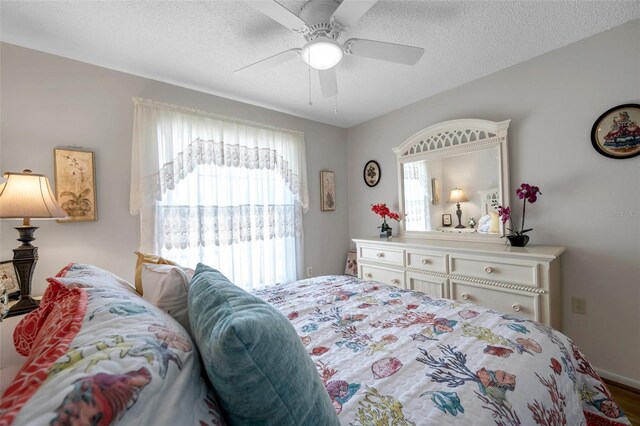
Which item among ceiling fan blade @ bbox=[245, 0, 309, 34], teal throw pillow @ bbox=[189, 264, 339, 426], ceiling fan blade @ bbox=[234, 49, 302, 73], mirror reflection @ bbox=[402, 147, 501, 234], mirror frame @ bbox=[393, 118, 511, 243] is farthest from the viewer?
mirror reflection @ bbox=[402, 147, 501, 234]

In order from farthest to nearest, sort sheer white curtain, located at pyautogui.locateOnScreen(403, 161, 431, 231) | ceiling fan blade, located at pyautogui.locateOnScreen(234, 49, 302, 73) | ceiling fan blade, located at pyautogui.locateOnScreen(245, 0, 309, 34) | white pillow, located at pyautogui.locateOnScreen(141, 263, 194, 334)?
1. sheer white curtain, located at pyautogui.locateOnScreen(403, 161, 431, 231)
2. ceiling fan blade, located at pyautogui.locateOnScreen(234, 49, 302, 73)
3. ceiling fan blade, located at pyautogui.locateOnScreen(245, 0, 309, 34)
4. white pillow, located at pyautogui.locateOnScreen(141, 263, 194, 334)

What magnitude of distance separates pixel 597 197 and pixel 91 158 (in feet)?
12.9

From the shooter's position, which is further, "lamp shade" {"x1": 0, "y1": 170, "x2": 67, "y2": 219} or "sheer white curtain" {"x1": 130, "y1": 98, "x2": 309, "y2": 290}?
"sheer white curtain" {"x1": 130, "y1": 98, "x2": 309, "y2": 290}

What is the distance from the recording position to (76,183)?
2.06 meters

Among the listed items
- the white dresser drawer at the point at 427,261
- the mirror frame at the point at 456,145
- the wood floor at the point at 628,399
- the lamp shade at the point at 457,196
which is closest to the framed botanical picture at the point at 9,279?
the white dresser drawer at the point at 427,261

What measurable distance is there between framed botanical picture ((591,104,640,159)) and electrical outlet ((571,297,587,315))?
1.11m

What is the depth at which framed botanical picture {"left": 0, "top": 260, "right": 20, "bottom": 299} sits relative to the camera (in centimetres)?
170

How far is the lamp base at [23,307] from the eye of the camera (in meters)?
1.53

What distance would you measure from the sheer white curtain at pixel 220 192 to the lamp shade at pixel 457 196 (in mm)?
1681

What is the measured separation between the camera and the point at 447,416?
0.74 metres

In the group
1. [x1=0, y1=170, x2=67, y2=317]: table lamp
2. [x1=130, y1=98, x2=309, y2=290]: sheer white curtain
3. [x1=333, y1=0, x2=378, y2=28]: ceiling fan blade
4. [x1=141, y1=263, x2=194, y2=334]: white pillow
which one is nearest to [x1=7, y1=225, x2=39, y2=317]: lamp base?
[x1=0, y1=170, x2=67, y2=317]: table lamp

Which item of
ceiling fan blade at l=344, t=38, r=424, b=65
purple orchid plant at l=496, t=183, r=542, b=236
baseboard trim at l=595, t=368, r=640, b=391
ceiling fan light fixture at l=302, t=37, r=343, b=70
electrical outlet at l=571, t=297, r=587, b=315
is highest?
ceiling fan blade at l=344, t=38, r=424, b=65

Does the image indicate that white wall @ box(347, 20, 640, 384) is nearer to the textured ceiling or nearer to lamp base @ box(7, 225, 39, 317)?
the textured ceiling

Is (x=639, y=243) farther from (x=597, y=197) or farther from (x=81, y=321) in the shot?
(x=81, y=321)
